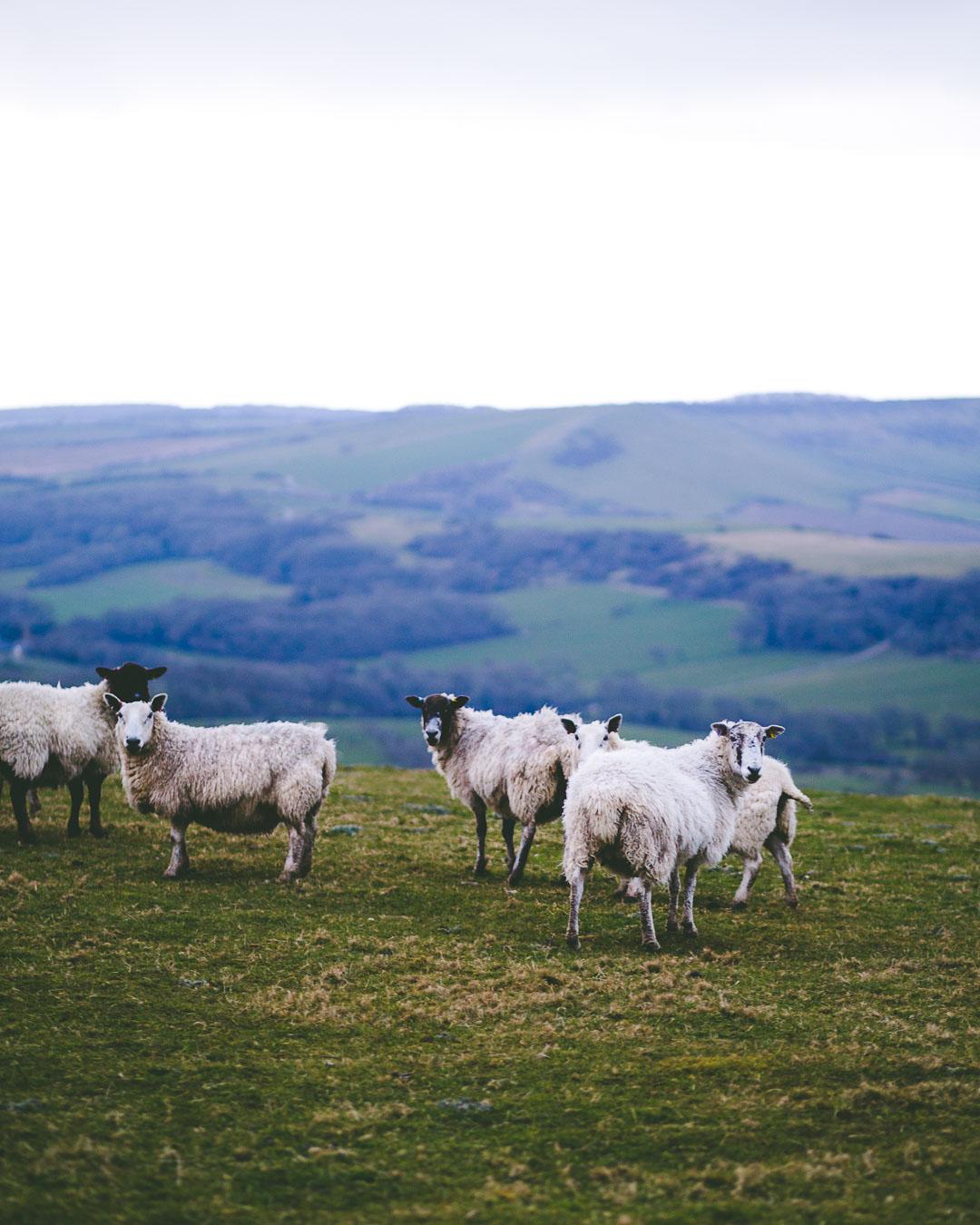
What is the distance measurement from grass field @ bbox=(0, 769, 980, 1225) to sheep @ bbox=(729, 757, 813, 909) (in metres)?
0.48

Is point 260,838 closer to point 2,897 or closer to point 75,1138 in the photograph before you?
point 2,897

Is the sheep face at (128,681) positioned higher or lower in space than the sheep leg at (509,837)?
higher

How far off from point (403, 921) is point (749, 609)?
158 metres

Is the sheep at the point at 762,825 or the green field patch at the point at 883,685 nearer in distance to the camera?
the sheep at the point at 762,825

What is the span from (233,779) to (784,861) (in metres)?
7.78

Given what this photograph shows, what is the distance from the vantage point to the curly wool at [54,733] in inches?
609

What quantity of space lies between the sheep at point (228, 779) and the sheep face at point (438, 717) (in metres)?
1.72

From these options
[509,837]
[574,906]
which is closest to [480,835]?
[509,837]

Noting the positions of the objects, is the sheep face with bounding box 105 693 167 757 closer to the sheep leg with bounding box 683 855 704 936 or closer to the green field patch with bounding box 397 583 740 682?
the sheep leg with bounding box 683 855 704 936

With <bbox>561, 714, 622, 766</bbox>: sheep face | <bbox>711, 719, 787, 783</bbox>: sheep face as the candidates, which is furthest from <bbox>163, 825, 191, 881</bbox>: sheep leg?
<bbox>711, 719, 787, 783</bbox>: sheep face

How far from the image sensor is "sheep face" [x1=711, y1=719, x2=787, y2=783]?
13.2 metres

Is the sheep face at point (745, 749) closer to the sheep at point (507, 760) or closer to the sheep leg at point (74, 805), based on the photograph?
the sheep at point (507, 760)

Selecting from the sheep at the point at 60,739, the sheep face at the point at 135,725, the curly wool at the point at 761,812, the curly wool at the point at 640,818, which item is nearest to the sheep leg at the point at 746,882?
the curly wool at the point at 761,812

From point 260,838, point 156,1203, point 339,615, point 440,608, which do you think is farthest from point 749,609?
point 156,1203
